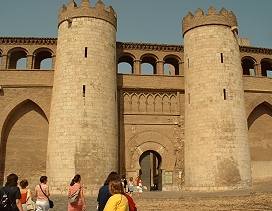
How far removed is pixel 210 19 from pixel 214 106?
16.5ft

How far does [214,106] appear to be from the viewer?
17.2m

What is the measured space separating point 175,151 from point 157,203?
6.22m

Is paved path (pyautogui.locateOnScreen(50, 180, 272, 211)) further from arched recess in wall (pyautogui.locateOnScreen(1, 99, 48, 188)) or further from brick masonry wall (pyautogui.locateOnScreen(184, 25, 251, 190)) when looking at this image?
arched recess in wall (pyautogui.locateOnScreen(1, 99, 48, 188))

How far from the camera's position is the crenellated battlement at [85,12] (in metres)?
17.6

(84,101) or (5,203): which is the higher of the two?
(84,101)

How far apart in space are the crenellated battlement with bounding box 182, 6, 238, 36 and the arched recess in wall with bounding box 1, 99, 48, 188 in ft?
32.4

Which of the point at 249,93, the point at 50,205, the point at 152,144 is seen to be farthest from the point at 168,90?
the point at 50,205

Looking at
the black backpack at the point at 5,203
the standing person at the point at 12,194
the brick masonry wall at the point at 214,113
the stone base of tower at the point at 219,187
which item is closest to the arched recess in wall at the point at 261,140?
the brick masonry wall at the point at 214,113

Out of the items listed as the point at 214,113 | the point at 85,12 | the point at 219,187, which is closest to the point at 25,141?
the point at 85,12

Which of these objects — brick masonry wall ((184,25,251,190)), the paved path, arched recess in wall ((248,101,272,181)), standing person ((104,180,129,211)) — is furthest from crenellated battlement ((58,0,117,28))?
standing person ((104,180,129,211))

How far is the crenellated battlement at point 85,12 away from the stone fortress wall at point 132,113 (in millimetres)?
307

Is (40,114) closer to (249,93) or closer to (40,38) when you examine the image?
(40,38)

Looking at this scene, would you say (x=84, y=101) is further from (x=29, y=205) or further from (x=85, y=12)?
(x=29, y=205)

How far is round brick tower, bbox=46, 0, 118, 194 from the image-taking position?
619 inches
